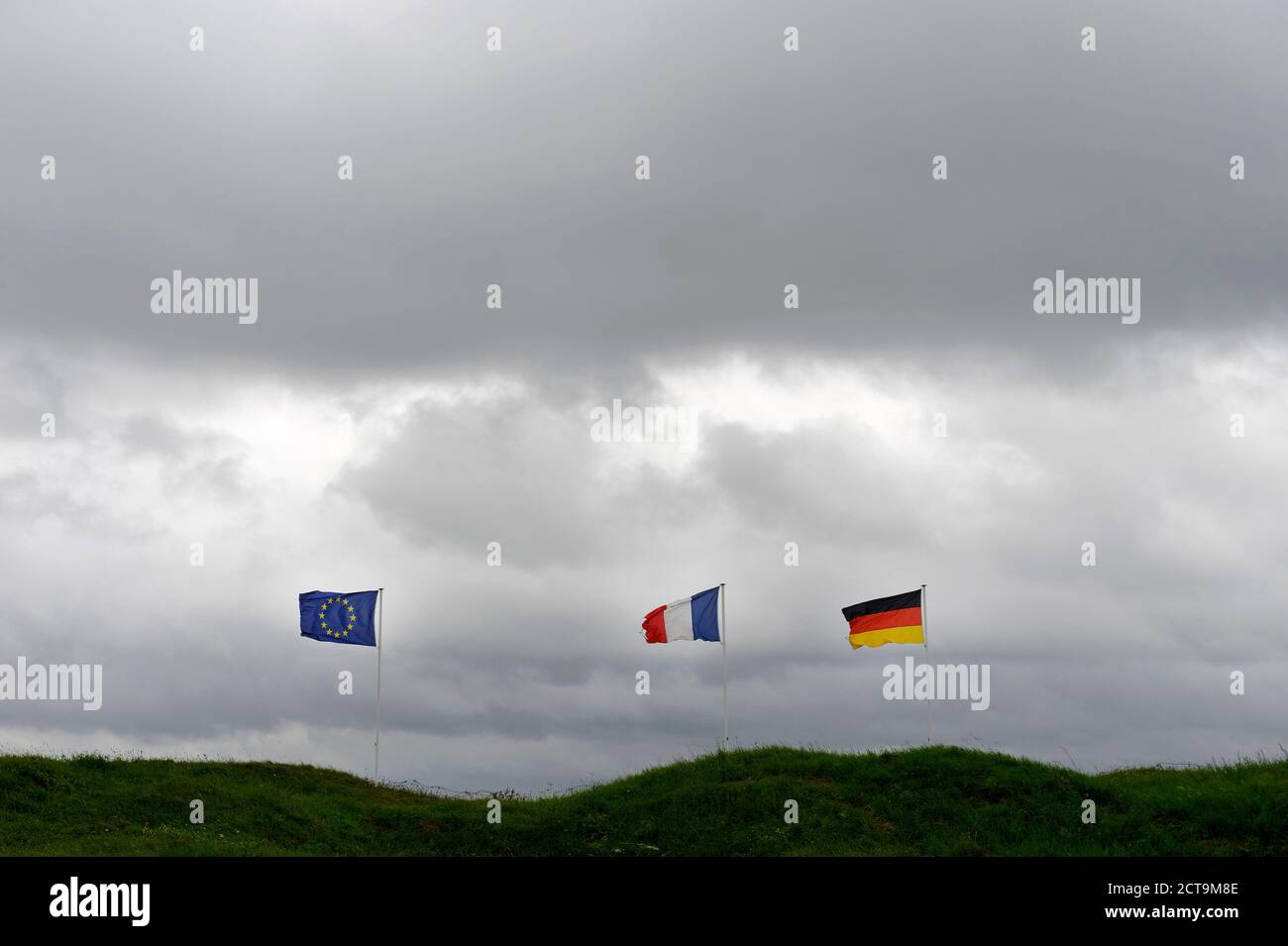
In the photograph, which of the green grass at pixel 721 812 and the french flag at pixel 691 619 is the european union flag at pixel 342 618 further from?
the french flag at pixel 691 619

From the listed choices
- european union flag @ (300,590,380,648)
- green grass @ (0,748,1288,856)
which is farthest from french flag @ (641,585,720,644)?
european union flag @ (300,590,380,648)

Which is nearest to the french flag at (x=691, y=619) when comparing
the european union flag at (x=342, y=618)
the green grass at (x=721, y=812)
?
the green grass at (x=721, y=812)

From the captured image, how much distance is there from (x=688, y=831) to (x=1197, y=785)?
13656 millimetres

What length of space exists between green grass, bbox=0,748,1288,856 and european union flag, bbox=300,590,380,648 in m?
5.09

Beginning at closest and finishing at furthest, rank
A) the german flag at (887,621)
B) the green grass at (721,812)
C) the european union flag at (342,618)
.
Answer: the green grass at (721,812), the german flag at (887,621), the european union flag at (342,618)

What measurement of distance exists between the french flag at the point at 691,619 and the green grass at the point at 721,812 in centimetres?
391

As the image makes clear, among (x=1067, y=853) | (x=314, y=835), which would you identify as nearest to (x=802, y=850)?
(x=1067, y=853)

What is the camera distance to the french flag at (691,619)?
37469 millimetres

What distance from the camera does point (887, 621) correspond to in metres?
36.6

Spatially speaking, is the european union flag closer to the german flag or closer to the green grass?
the green grass

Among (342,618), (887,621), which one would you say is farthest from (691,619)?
(342,618)

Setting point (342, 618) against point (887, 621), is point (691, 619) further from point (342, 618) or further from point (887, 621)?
point (342, 618)

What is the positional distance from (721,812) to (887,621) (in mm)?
8766
